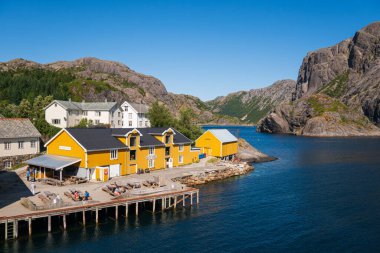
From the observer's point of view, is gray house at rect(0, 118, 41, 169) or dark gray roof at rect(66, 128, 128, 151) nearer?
dark gray roof at rect(66, 128, 128, 151)

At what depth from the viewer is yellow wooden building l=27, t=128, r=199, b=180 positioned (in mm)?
54094

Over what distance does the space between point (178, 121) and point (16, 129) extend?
154ft

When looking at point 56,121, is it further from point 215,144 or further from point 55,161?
point 55,161

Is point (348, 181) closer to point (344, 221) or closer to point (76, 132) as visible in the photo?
point (344, 221)

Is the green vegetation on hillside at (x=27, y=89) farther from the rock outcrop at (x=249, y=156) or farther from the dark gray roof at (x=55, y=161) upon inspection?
the dark gray roof at (x=55, y=161)

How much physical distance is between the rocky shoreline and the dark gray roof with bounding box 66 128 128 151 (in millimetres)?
11689

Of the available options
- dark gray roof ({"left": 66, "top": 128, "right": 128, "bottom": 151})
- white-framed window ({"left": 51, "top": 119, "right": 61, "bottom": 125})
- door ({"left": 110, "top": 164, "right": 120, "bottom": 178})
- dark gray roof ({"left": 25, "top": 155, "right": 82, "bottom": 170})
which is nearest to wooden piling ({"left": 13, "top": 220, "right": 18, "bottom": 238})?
dark gray roof ({"left": 25, "top": 155, "right": 82, "bottom": 170})

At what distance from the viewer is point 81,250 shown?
111ft

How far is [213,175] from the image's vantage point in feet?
227

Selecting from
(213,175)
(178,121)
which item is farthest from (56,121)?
(213,175)

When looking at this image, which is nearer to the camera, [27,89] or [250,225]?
[250,225]

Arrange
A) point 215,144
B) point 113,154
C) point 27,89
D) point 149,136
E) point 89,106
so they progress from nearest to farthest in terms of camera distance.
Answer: point 113,154, point 149,136, point 215,144, point 89,106, point 27,89

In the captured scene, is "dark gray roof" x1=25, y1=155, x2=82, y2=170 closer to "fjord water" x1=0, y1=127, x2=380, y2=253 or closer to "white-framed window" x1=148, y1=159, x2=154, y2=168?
"fjord water" x1=0, y1=127, x2=380, y2=253

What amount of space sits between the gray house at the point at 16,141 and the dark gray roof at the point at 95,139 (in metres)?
13.2
